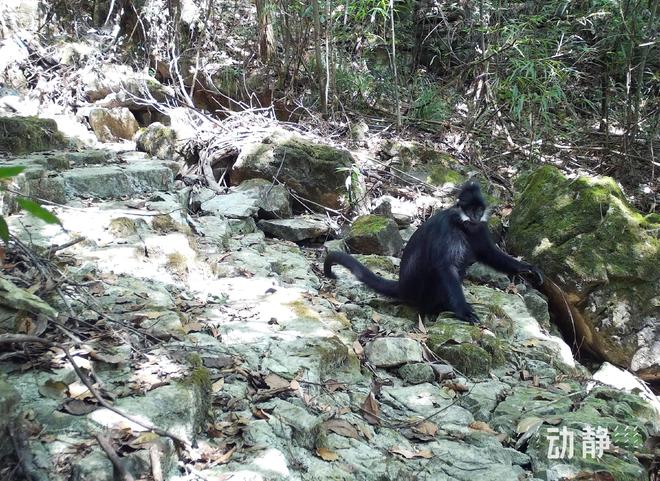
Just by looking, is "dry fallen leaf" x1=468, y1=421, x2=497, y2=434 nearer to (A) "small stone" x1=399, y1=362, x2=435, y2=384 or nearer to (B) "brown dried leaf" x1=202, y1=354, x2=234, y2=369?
(A) "small stone" x1=399, y1=362, x2=435, y2=384

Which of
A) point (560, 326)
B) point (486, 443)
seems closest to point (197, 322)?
point (486, 443)

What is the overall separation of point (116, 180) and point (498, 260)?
3.31m

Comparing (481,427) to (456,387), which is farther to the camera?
(456,387)

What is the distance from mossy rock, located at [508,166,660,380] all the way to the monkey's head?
106 cm

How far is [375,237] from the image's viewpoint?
17.3 ft

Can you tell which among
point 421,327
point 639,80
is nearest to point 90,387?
point 421,327

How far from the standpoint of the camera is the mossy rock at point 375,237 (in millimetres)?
5305

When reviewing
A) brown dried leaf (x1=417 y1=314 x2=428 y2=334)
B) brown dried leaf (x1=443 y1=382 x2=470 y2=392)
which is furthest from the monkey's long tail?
brown dried leaf (x1=443 y1=382 x2=470 y2=392)

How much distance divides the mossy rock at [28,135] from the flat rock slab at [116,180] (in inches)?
36.4

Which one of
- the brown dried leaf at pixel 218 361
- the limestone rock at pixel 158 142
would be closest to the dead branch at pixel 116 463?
the brown dried leaf at pixel 218 361

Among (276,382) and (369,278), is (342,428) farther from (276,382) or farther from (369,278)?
(369,278)

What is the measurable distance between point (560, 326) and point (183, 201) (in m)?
3.61

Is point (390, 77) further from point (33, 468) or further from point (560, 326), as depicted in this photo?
point (33, 468)

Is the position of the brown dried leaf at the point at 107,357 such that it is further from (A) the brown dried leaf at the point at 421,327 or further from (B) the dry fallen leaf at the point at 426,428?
(A) the brown dried leaf at the point at 421,327
